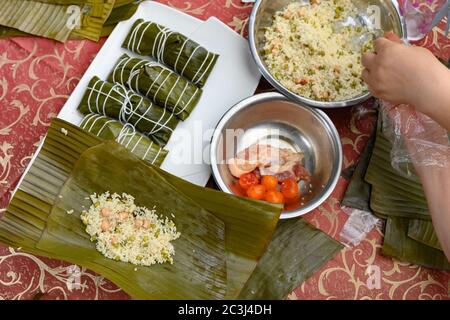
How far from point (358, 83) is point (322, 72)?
160 millimetres

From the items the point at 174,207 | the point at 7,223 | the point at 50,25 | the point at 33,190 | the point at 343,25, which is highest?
the point at 343,25

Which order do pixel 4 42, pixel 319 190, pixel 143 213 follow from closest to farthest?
pixel 143 213
pixel 319 190
pixel 4 42

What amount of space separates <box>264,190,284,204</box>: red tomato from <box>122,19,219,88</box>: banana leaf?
58 centimetres

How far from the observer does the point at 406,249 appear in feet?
6.09

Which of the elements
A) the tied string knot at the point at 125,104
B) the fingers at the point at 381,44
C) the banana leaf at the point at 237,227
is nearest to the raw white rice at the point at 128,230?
the banana leaf at the point at 237,227

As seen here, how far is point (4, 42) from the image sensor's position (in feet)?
6.80

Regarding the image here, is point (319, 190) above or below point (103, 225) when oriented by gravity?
above

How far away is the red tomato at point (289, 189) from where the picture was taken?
6.32ft

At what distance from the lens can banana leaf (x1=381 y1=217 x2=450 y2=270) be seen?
1840 mm

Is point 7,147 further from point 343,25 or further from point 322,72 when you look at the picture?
point 343,25

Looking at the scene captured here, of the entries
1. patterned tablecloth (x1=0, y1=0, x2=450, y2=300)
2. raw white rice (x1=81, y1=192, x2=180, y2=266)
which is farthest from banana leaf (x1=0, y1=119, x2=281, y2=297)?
patterned tablecloth (x1=0, y1=0, x2=450, y2=300)

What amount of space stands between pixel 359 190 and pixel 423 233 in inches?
11.7

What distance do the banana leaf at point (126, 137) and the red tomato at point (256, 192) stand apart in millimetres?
389
